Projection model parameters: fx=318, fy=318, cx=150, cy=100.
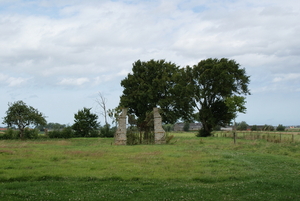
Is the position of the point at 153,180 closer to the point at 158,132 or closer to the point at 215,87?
the point at 158,132

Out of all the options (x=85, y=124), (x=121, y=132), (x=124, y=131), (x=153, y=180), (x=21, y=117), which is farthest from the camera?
(x=85, y=124)

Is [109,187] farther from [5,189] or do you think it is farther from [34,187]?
[5,189]

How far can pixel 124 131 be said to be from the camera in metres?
30.4

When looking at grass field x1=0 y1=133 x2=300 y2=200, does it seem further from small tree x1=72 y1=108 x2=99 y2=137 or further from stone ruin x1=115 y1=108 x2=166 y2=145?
small tree x1=72 y1=108 x2=99 y2=137

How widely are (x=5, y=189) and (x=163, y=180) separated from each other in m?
5.11

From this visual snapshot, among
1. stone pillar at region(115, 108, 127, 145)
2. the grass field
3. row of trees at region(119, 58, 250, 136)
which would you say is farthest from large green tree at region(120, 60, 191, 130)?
the grass field

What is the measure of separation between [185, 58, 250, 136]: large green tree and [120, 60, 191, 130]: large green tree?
7.46ft

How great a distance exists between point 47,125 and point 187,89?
24.6 meters

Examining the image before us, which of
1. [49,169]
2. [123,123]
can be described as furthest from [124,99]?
[49,169]

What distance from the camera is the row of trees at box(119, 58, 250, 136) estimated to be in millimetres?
46562

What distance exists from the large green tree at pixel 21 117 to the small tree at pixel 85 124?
9.02 meters

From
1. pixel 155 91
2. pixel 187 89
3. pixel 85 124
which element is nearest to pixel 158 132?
pixel 187 89

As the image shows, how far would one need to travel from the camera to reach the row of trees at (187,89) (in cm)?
4656

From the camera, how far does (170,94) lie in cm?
5300
